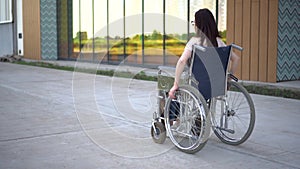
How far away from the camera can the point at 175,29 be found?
1394cm

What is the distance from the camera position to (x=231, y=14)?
11.6m

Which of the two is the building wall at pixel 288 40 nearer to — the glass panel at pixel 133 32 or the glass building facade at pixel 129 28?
the glass building facade at pixel 129 28

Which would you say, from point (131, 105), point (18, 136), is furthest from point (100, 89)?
point (18, 136)

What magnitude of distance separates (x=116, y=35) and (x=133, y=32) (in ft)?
3.28

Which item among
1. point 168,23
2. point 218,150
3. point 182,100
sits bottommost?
point 218,150

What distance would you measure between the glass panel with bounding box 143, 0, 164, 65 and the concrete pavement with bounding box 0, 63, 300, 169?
515 centimetres

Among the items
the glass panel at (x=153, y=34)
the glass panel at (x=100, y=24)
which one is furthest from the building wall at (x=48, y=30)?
the glass panel at (x=153, y=34)

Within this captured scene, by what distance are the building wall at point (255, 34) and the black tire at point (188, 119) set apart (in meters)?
6.10

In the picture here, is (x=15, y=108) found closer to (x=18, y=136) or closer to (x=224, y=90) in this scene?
(x=18, y=136)

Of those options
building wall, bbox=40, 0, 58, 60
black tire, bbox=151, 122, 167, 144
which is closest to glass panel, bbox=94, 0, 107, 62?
building wall, bbox=40, 0, 58, 60

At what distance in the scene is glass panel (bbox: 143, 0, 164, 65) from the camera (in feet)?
47.3

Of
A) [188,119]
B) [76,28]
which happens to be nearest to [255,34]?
[188,119]

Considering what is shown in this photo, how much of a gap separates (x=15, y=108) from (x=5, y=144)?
250cm

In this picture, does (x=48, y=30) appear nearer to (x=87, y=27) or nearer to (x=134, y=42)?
(x=87, y=27)
